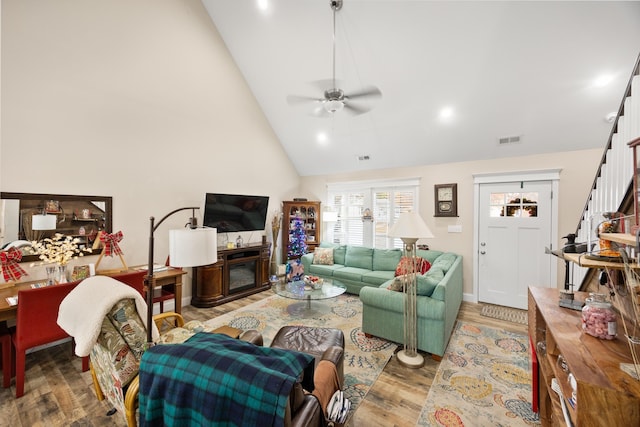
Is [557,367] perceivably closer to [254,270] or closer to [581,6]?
[581,6]

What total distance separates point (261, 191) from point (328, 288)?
279 cm

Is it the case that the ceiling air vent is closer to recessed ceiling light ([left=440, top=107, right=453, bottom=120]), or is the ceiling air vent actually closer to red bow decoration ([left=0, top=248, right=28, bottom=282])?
recessed ceiling light ([left=440, top=107, right=453, bottom=120])

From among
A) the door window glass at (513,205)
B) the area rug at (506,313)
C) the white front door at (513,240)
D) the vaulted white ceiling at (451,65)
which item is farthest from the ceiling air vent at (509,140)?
the area rug at (506,313)

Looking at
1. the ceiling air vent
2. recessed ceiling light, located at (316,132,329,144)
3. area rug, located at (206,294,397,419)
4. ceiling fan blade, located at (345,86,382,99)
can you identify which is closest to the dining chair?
area rug, located at (206,294,397,419)

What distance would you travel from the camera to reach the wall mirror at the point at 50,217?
8.69ft

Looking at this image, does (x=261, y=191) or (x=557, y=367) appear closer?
(x=557, y=367)

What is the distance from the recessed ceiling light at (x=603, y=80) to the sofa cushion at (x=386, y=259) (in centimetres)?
347

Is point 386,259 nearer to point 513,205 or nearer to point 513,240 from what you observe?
point 513,240

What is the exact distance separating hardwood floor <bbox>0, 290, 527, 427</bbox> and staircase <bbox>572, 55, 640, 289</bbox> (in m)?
1.79

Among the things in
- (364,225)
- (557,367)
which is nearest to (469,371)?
(557,367)

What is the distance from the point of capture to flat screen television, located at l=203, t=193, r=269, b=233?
14.4ft

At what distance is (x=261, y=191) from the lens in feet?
18.2

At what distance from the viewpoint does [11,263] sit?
2391 mm

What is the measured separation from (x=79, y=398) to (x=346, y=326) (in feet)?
8.89
